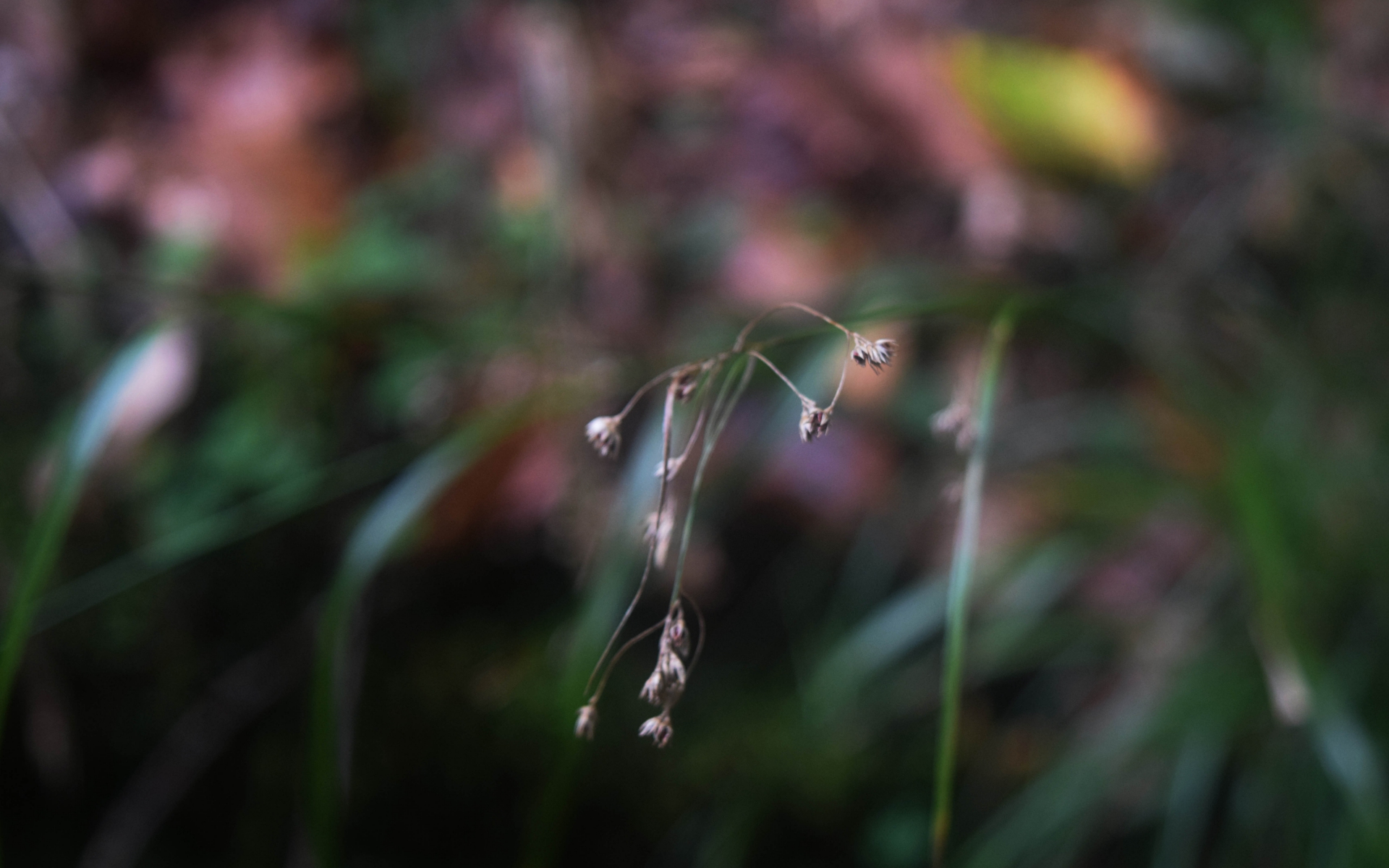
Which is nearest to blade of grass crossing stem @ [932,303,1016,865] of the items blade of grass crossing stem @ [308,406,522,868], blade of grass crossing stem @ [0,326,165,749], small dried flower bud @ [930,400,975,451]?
small dried flower bud @ [930,400,975,451]

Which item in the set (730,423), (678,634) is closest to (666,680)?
(678,634)

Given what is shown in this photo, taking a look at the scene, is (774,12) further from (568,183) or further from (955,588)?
(955,588)

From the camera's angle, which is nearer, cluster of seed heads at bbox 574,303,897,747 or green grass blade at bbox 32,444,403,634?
cluster of seed heads at bbox 574,303,897,747

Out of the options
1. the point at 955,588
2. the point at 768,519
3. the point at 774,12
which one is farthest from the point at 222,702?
the point at 774,12

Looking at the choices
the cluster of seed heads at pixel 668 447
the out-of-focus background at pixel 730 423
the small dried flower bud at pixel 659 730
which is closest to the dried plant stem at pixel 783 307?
the cluster of seed heads at pixel 668 447

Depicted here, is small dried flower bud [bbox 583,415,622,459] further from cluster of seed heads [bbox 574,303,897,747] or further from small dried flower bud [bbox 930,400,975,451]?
small dried flower bud [bbox 930,400,975,451]

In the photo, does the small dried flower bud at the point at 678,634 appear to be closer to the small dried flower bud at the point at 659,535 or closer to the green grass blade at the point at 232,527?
the small dried flower bud at the point at 659,535
